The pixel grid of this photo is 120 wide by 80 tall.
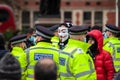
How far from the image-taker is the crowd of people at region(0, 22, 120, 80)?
5.27 metres

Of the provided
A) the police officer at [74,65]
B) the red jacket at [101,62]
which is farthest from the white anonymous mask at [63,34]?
the police officer at [74,65]

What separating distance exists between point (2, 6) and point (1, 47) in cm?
4309

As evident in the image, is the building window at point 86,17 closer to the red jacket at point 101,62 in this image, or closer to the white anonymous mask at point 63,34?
the red jacket at point 101,62

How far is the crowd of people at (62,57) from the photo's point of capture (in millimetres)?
5270

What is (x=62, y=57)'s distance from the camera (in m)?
7.41

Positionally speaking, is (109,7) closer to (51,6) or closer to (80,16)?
(80,16)

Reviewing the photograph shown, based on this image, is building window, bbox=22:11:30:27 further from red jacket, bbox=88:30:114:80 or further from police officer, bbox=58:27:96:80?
police officer, bbox=58:27:96:80

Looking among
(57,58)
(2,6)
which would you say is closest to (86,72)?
(57,58)

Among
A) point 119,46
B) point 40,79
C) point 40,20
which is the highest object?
point 40,79

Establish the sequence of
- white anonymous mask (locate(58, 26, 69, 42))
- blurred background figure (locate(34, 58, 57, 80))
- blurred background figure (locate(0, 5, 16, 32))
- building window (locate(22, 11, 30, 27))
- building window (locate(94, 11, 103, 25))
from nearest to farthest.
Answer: blurred background figure (locate(34, 58, 57, 80)) < white anonymous mask (locate(58, 26, 69, 42)) < blurred background figure (locate(0, 5, 16, 32)) < building window (locate(22, 11, 30, 27)) < building window (locate(94, 11, 103, 25))

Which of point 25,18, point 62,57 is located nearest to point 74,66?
point 62,57

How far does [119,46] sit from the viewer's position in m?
10.0

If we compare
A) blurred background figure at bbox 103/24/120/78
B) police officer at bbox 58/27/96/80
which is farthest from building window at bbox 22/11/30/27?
police officer at bbox 58/27/96/80

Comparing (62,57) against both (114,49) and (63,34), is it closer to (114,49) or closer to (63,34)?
(63,34)
